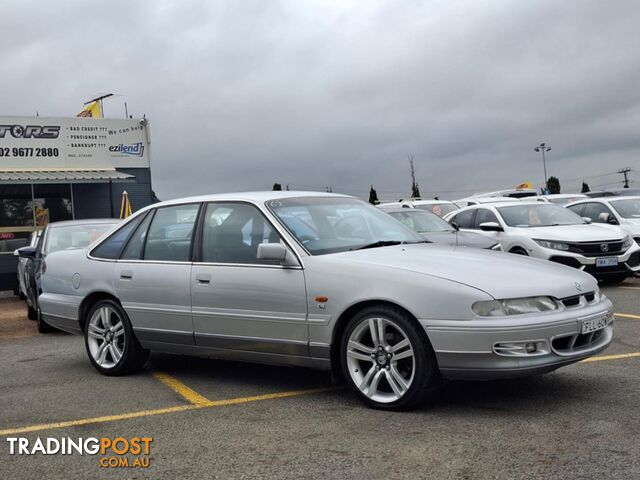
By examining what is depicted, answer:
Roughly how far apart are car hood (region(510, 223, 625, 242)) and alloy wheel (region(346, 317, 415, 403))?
7.36 m

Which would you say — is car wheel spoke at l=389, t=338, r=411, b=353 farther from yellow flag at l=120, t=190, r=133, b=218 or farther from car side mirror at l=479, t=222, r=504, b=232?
yellow flag at l=120, t=190, r=133, b=218

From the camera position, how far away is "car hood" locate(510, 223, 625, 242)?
1144 centimetres

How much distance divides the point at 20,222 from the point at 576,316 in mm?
18941

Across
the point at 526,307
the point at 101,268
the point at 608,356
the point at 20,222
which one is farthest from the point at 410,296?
the point at 20,222

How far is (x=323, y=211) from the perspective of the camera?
5.89m

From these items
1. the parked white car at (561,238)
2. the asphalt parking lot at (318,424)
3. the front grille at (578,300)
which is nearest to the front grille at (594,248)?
the parked white car at (561,238)

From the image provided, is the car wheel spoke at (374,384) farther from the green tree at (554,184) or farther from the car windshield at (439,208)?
the green tree at (554,184)

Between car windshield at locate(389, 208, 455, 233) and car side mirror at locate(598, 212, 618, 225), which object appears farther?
car side mirror at locate(598, 212, 618, 225)

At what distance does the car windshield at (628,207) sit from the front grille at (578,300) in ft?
31.4

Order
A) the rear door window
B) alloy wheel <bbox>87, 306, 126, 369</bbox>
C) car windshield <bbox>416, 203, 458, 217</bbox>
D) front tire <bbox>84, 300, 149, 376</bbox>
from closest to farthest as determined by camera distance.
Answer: the rear door window
front tire <bbox>84, 300, 149, 376</bbox>
alloy wheel <bbox>87, 306, 126, 369</bbox>
car windshield <bbox>416, 203, 458, 217</bbox>

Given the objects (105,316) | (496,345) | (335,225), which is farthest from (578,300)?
(105,316)

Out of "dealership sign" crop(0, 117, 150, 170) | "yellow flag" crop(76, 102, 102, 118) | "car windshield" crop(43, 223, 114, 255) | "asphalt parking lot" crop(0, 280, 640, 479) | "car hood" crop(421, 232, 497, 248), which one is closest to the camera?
"asphalt parking lot" crop(0, 280, 640, 479)

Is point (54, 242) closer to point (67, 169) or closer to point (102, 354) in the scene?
point (102, 354)

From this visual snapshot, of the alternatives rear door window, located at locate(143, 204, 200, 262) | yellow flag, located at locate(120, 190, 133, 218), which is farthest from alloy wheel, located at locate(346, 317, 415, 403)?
yellow flag, located at locate(120, 190, 133, 218)
